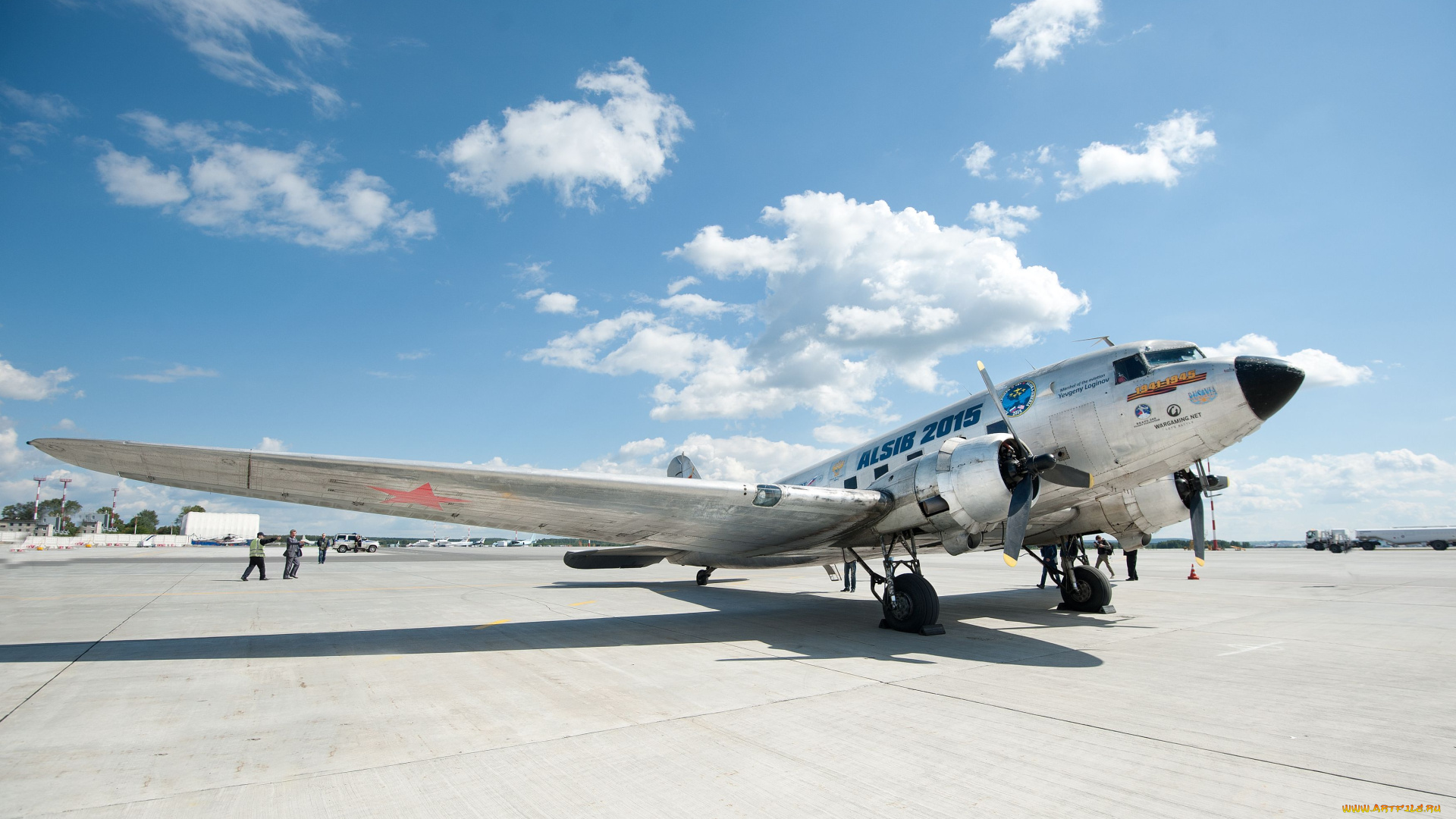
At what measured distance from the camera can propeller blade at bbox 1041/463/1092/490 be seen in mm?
8812

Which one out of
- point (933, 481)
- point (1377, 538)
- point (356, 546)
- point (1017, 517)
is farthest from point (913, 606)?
point (1377, 538)

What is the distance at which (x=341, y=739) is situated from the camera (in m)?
4.64

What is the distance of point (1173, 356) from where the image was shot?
889 cm

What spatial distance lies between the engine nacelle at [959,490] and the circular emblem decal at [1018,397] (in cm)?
152

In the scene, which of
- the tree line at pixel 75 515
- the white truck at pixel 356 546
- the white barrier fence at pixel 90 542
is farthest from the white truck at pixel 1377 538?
the tree line at pixel 75 515

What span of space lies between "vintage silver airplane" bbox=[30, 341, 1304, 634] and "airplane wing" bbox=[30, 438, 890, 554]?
0.10 ft

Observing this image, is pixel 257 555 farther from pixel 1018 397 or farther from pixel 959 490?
pixel 1018 397

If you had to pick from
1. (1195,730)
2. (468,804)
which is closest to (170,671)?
(468,804)

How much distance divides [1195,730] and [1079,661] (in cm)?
283

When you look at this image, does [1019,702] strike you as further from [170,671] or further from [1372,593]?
[1372,593]

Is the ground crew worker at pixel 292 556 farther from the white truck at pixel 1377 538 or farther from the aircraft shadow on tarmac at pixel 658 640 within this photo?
the white truck at pixel 1377 538

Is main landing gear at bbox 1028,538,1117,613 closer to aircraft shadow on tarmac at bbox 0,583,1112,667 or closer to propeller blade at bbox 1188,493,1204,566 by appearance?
aircraft shadow on tarmac at bbox 0,583,1112,667

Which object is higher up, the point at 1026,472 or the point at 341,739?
the point at 1026,472

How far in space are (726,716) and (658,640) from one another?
4204 millimetres
